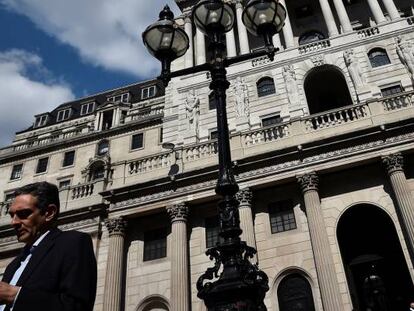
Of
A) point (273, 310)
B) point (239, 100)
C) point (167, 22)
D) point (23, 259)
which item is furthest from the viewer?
point (239, 100)

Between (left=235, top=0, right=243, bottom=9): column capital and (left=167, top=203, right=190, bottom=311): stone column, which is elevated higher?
(left=235, top=0, right=243, bottom=9): column capital

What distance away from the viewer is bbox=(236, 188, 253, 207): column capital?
19641mm

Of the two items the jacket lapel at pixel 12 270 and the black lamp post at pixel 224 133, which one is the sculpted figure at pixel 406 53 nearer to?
the black lamp post at pixel 224 133

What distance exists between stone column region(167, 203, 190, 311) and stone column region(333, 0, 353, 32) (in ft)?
60.5

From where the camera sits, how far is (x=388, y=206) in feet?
60.4

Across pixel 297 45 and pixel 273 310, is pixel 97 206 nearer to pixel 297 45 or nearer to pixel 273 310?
pixel 273 310

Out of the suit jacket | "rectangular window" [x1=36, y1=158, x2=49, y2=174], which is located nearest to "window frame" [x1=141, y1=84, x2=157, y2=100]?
"rectangular window" [x1=36, y1=158, x2=49, y2=174]

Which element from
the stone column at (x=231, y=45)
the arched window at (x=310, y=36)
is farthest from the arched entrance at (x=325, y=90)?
the stone column at (x=231, y=45)

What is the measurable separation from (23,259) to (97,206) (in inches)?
773

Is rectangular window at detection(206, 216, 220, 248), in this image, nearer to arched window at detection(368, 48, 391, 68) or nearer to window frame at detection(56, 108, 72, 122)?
arched window at detection(368, 48, 391, 68)

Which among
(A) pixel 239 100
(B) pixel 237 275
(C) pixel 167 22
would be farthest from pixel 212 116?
(B) pixel 237 275

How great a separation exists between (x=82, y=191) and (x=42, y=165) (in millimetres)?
16871

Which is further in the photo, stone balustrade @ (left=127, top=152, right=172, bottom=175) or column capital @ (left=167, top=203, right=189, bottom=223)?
stone balustrade @ (left=127, top=152, right=172, bottom=175)

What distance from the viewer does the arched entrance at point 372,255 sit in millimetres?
17172
